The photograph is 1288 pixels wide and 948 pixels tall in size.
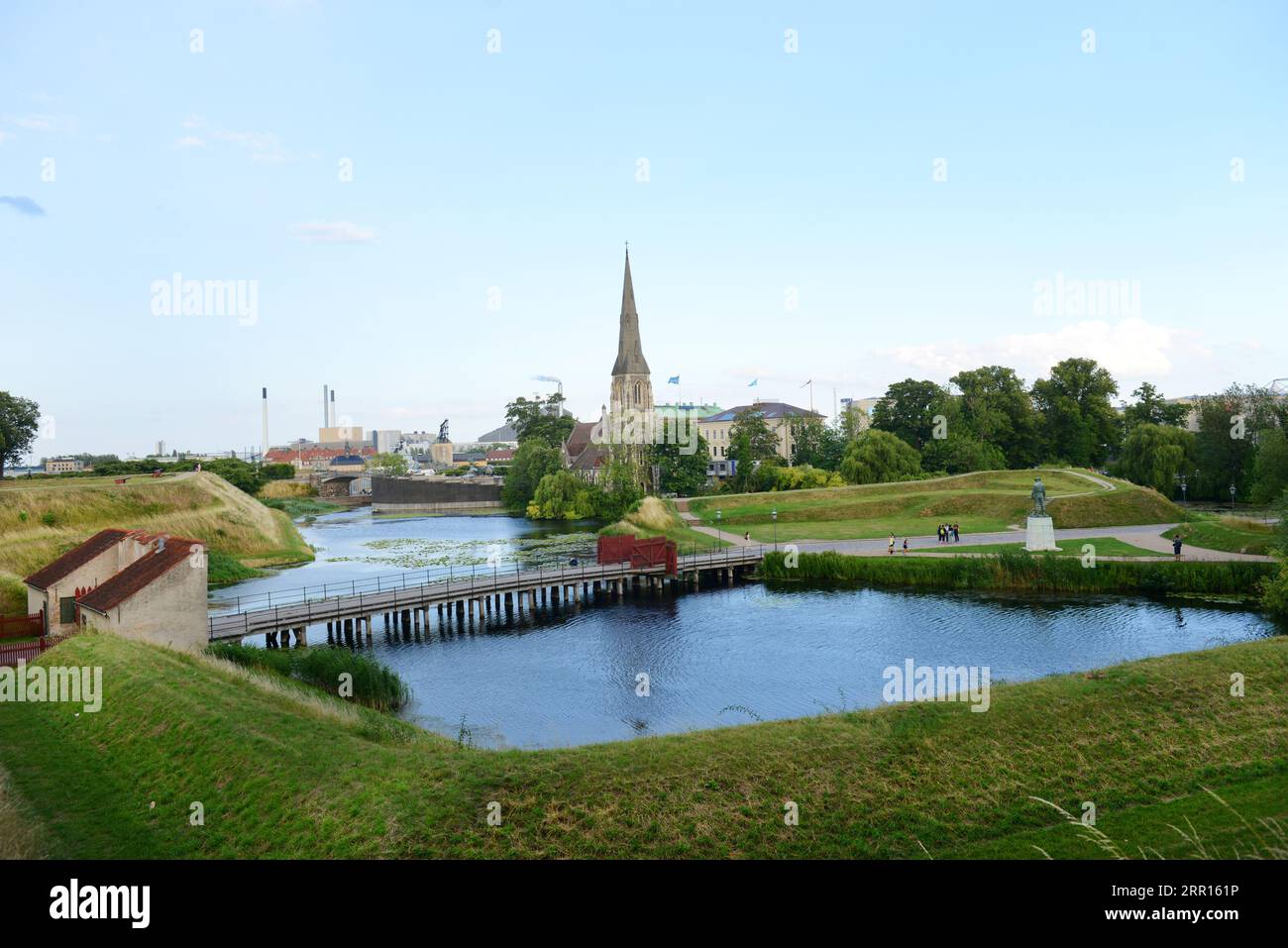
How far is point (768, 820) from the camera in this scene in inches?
637

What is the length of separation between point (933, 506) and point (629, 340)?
6260cm

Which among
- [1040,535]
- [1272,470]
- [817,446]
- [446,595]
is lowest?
[446,595]

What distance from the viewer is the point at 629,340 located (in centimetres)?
12488

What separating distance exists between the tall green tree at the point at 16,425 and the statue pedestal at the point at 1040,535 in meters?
84.1

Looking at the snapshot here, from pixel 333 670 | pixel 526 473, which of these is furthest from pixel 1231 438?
pixel 333 670

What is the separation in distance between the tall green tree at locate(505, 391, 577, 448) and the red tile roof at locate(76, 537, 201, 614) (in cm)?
11869

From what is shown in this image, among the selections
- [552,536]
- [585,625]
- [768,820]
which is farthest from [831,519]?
[768,820]

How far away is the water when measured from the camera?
90.4 ft

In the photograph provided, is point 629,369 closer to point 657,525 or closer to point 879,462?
point 879,462

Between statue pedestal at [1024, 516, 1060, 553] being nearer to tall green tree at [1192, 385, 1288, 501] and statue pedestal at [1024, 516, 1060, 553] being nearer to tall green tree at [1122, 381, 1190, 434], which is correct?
tall green tree at [1192, 385, 1288, 501]

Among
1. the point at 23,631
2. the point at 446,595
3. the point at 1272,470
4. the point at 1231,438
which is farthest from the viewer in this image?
the point at 1231,438

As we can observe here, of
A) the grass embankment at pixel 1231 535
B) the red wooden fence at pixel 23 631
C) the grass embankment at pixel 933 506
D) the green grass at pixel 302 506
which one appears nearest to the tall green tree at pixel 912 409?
the grass embankment at pixel 933 506

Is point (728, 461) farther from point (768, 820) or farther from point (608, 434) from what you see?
point (768, 820)

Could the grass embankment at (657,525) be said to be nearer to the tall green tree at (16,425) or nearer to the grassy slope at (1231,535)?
the grassy slope at (1231,535)
